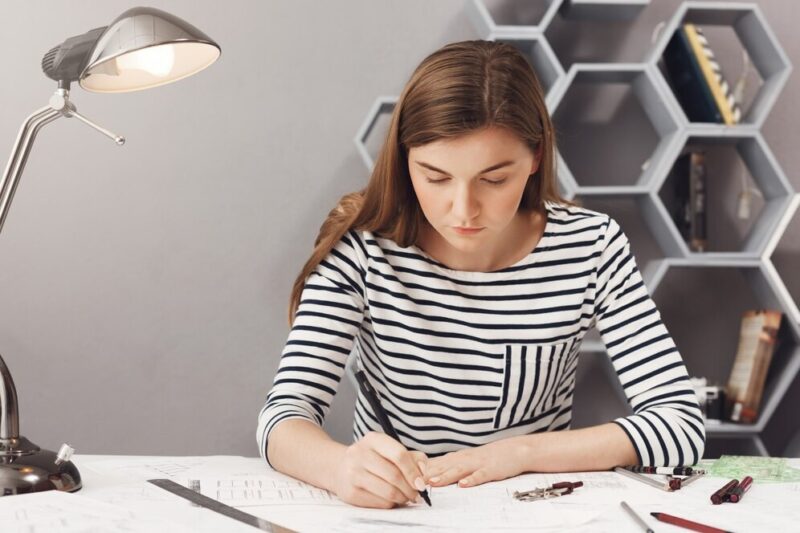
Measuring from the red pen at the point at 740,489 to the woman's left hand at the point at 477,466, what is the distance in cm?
25

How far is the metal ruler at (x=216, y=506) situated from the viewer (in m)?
0.77

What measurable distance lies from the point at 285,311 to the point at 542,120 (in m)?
1.19

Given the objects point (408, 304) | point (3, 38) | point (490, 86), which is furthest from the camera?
point (3, 38)

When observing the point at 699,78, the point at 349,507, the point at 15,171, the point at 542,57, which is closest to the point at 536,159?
the point at 349,507

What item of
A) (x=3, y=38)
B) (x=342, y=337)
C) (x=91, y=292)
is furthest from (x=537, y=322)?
(x=3, y=38)

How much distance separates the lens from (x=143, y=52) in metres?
1.00

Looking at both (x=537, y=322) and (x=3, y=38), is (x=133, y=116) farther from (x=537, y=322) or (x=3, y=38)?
(x=537, y=322)

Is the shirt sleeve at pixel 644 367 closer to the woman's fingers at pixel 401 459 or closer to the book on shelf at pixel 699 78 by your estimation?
the woman's fingers at pixel 401 459

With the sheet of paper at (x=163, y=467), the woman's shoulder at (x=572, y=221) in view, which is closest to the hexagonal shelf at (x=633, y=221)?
the woman's shoulder at (x=572, y=221)

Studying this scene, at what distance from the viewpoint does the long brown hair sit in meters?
1.14

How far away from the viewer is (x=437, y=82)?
1.17m

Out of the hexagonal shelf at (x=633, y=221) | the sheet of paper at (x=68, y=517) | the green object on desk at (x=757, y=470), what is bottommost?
the sheet of paper at (x=68, y=517)

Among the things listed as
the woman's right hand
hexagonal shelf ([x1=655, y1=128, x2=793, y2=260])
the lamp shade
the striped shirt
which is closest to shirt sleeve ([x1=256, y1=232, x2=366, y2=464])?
the striped shirt

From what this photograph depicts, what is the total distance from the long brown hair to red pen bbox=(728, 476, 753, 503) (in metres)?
0.52
